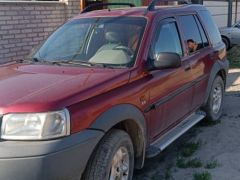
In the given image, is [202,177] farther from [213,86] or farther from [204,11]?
[204,11]

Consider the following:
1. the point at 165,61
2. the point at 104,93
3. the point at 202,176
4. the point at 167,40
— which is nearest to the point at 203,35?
the point at 167,40

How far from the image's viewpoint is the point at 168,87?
476cm

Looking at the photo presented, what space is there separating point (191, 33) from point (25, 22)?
3791mm

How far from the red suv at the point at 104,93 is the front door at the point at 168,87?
0.01m

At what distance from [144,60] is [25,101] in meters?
1.50

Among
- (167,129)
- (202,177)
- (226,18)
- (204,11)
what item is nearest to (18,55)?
(204,11)

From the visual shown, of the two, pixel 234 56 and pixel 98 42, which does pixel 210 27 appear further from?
pixel 234 56

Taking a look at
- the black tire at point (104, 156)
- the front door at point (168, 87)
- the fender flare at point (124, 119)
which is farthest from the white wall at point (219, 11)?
the black tire at point (104, 156)

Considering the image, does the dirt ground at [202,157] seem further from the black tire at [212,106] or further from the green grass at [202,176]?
the black tire at [212,106]

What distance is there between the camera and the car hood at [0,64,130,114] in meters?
3.28

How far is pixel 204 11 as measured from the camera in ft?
21.5

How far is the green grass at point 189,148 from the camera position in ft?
17.4

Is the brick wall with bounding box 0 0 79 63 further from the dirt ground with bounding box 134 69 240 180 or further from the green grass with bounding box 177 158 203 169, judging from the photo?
the green grass with bounding box 177 158 203 169

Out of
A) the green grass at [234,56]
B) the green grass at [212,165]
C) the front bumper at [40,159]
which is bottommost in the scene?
the green grass at [234,56]
